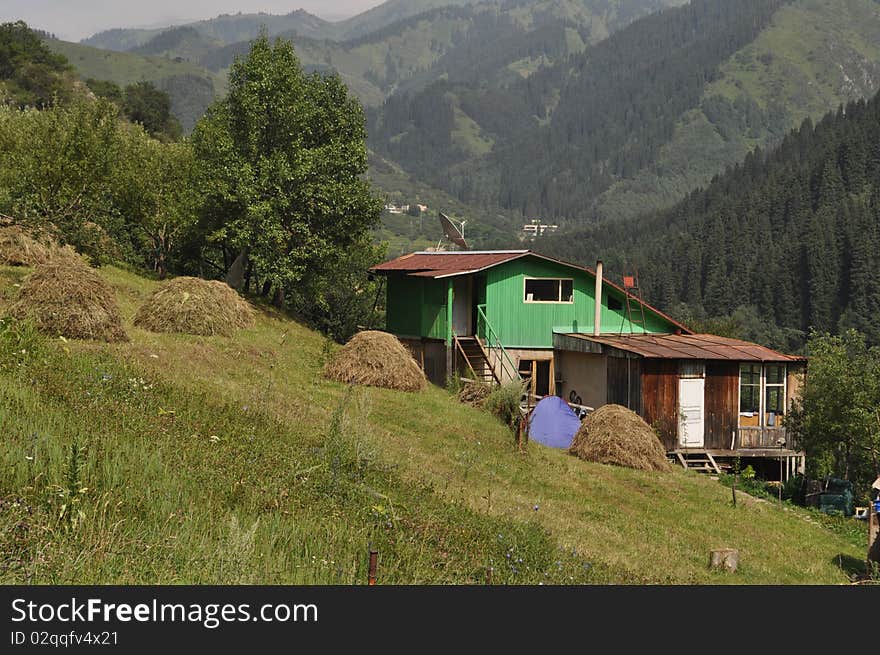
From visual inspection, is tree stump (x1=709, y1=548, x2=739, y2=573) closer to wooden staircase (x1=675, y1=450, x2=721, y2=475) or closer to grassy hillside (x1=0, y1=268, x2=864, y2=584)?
grassy hillside (x1=0, y1=268, x2=864, y2=584)

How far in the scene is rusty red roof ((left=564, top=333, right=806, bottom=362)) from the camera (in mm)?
33388

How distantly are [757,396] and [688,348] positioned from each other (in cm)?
332

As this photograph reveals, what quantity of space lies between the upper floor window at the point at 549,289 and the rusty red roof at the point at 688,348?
6.77ft

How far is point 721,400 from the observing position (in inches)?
1340

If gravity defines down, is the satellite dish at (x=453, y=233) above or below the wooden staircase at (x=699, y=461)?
above

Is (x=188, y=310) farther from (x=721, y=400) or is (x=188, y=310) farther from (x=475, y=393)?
(x=721, y=400)

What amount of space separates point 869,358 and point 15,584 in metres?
38.1

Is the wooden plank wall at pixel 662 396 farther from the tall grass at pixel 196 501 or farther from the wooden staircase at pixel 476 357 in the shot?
the tall grass at pixel 196 501

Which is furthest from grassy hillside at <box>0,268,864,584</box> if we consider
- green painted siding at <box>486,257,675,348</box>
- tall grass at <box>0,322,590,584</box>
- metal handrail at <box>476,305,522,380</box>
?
green painted siding at <box>486,257,675,348</box>

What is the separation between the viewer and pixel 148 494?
29.8 ft

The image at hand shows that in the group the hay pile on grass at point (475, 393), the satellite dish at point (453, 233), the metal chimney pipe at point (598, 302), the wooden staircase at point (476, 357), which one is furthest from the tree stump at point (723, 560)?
the satellite dish at point (453, 233)

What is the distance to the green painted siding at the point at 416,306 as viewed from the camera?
39.3m

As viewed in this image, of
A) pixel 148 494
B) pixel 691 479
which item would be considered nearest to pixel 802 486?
pixel 691 479

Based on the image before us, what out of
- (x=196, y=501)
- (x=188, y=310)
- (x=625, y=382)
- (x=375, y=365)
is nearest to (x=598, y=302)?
(x=625, y=382)
